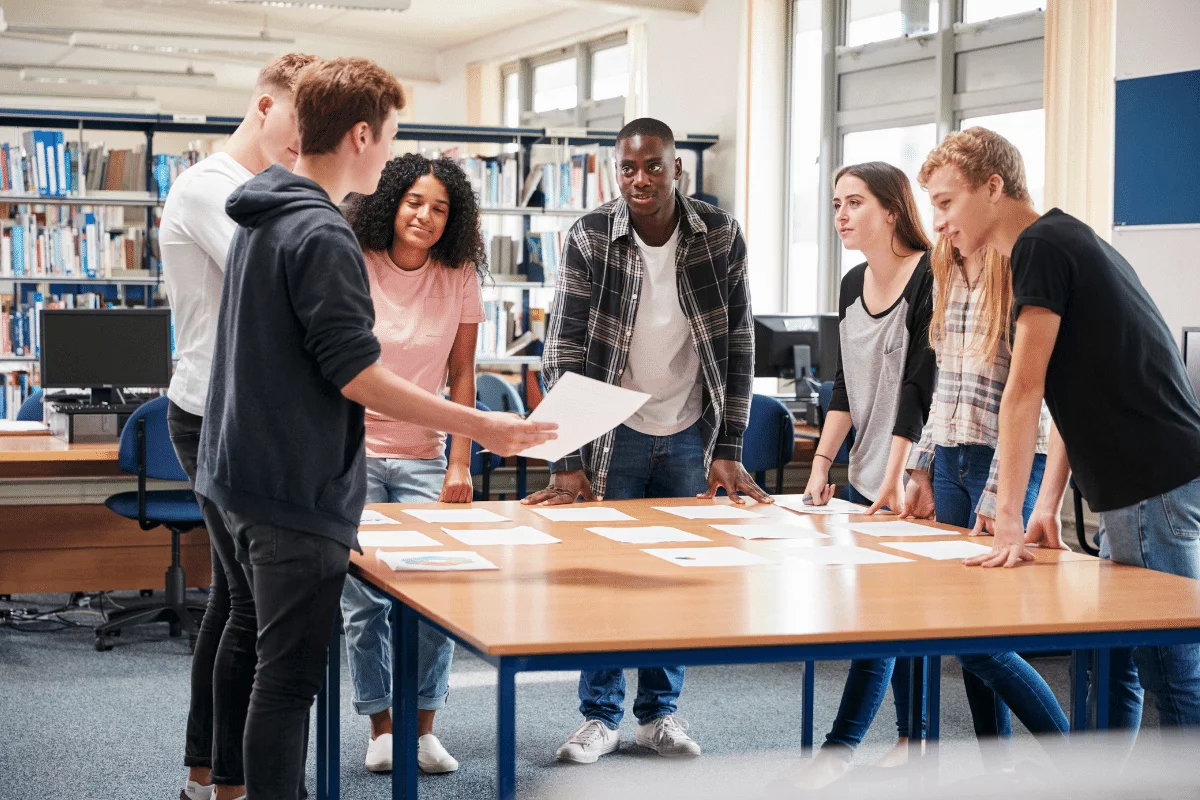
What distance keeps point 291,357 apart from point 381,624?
1285 millimetres

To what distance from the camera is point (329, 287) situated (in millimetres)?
1733

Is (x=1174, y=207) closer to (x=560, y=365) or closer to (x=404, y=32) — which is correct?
(x=560, y=365)

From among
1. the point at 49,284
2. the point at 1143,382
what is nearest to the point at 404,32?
the point at 49,284

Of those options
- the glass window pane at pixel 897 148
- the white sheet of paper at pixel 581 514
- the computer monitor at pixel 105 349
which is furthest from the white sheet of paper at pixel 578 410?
the glass window pane at pixel 897 148

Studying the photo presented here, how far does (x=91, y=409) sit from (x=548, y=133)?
12.6ft

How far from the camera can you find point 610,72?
9.94 meters

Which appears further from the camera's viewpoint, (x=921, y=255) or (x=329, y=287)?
(x=921, y=255)

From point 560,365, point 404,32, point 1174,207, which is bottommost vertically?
point 560,365

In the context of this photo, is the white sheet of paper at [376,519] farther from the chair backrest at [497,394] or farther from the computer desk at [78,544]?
the chair backrest at [497,394]

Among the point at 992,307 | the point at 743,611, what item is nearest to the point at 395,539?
the point at 743,611

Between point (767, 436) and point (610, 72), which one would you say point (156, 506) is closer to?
point (767, 436)

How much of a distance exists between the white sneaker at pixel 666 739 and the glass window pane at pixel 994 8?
4479mm

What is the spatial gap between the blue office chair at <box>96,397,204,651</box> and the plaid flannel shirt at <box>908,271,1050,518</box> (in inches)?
100

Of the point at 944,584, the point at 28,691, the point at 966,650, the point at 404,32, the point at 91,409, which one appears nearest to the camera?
the point at 966,650
